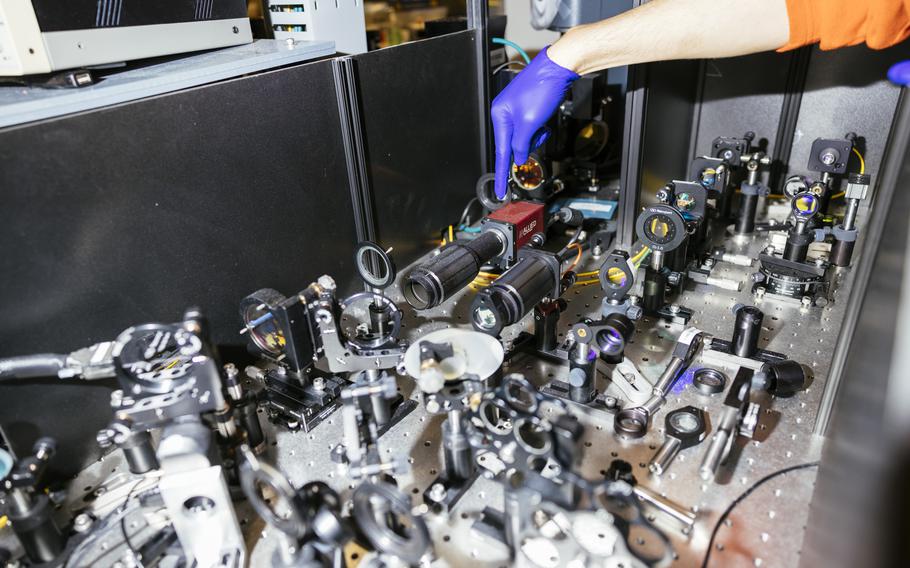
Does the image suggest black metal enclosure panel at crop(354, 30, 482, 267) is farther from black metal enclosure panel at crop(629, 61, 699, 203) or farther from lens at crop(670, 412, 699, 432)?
lens at crop(670, 412, 699, 432)

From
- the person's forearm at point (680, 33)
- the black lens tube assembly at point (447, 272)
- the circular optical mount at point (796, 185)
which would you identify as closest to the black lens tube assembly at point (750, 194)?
the circular optical mount at point (796, 185)

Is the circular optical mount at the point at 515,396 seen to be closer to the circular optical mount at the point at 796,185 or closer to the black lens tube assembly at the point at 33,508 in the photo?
the black lens tube assembly at the point at 33,508

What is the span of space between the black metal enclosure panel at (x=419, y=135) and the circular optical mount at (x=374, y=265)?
117mm

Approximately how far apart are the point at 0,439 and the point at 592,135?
1.79 meters

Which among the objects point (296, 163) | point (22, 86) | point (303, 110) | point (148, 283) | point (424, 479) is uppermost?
point (22, 86)

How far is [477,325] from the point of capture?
117 cm

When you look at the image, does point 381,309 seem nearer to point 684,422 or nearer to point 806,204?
point 684,422

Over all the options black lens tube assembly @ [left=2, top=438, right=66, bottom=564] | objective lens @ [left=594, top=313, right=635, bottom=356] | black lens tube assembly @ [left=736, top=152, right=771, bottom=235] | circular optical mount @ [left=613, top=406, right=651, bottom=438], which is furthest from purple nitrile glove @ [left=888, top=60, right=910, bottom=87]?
black lens tube assembly @ [left=2, top=438, right=66, bottom=564]

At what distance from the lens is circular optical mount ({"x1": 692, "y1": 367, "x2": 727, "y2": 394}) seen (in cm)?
122

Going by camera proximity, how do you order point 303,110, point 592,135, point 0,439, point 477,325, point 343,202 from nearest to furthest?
point 0,439
point 477,325
point 303,110
point 343,202
point 592,135

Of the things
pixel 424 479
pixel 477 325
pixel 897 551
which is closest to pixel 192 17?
pixel 477 325

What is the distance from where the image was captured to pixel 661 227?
133 cm

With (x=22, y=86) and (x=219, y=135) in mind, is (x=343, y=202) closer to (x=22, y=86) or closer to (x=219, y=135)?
(x=219, y=135)

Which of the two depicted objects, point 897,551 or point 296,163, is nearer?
point 897,551
